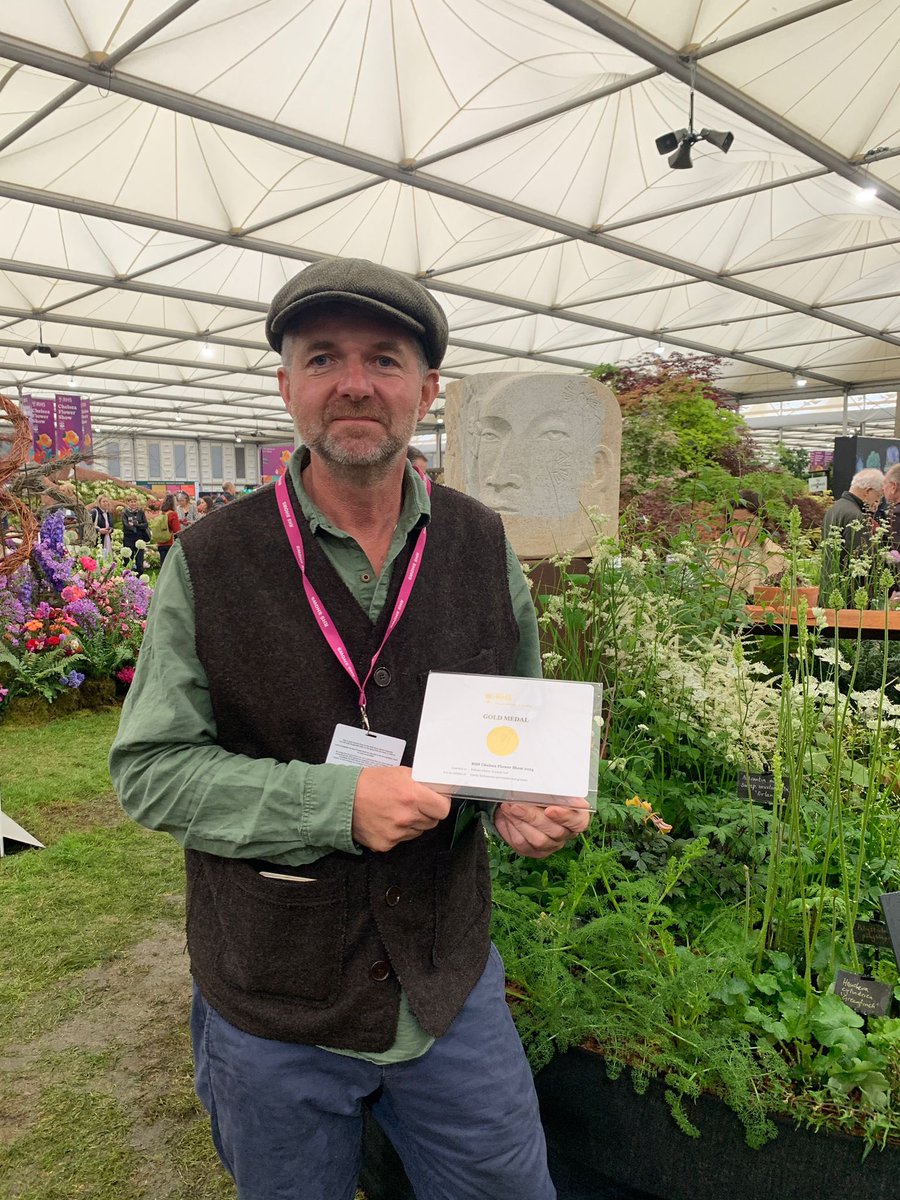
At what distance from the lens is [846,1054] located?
148 cm

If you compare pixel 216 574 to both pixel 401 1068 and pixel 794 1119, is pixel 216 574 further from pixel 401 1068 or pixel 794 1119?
pixel 794 1119

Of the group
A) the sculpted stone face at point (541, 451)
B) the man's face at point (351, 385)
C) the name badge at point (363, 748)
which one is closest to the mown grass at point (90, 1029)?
the name badge at point (363, 748)

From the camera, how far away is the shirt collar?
131 cm

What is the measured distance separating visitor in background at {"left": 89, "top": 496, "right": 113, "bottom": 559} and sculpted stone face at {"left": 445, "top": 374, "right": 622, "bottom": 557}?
4.04 m

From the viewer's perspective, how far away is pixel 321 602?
49.8 inches

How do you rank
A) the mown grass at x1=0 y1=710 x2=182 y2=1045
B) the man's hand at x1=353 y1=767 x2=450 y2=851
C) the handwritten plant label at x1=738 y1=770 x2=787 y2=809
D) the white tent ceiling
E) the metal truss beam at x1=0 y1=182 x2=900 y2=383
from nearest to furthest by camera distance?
the man's hand at x1=353 y1=767 x2=450 y2=851 < the handwritten plant label at x1=738 y1=770 x2=787 y2=809 < the mown grass at x1=0 y1=710 x2=182 y2=1045 < the white tent ceiling < the metal truss beam at x1=0 y1=182 x2=900 y2=383

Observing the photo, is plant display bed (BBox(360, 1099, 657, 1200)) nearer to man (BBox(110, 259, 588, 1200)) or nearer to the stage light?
man (BBox(110, 259, 588, 1200))

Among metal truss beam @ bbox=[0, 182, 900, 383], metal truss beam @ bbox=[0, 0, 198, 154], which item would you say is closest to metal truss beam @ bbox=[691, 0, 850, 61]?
metal truss beam @ bbox=[0, 182, 900, 383]

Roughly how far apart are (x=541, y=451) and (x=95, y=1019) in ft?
10.3

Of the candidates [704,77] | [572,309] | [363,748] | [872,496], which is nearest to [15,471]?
[363,748]

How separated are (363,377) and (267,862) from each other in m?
0.75

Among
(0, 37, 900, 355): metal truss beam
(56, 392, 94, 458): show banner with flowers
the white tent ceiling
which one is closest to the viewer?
(0, 37, 900, 355): metal truss beam

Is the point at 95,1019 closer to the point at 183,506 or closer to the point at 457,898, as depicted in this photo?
the point at 457,898

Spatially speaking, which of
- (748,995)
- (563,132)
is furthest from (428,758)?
(563,132)
